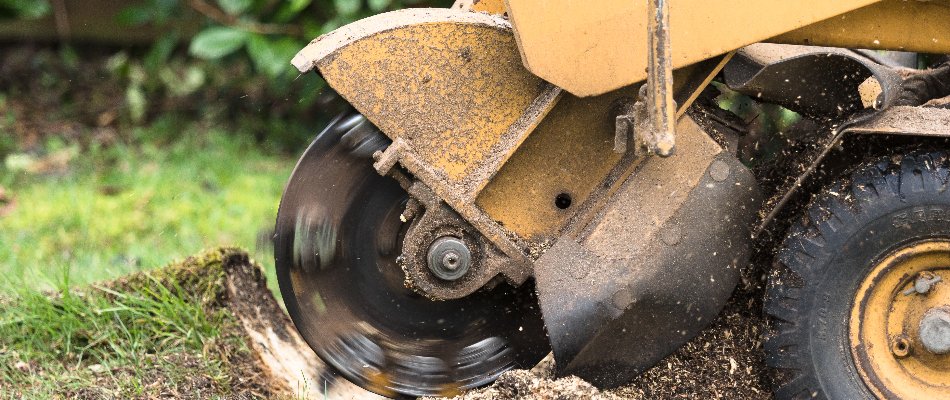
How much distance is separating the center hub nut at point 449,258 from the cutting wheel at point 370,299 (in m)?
0.20

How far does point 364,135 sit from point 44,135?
4.49m

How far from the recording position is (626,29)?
2801 mm

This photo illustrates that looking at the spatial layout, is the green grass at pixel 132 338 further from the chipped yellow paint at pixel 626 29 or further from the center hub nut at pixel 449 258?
the chipped yellow paint at pixel 626 29

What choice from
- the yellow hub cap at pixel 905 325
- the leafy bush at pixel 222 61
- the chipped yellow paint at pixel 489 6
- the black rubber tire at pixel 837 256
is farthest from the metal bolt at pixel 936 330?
the leafy bush at pixel 222 61

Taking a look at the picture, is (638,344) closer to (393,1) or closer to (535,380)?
(535,380)

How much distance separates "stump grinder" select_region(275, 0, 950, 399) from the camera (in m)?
2.80

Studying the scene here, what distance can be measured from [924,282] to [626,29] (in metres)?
1.00

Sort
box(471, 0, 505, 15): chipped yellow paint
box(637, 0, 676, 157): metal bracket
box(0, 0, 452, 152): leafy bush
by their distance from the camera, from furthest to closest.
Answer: box(0, 0, 452, 152): leafy bush → box(471, 0, 505, 15): chipped yellow paint → box(637, 0, 676, 157): metal bracket

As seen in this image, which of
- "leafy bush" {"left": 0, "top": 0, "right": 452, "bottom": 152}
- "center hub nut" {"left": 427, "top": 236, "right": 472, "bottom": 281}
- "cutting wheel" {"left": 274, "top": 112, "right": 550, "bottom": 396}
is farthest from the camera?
"leafy bush" {"left": 0, "top": 0, "right": 452, "bottom": 152}

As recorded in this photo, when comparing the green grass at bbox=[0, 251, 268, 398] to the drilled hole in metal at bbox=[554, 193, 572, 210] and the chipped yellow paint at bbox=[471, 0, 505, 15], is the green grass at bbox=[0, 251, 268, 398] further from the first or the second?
the chipped yellow paint at bbox=[471, 0, 505, 15]

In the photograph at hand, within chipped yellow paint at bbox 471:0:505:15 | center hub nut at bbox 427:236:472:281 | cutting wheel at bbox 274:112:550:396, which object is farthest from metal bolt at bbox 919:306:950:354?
chipped yellow paint at bbox 471:0:505:15

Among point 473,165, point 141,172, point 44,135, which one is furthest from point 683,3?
point 44,135

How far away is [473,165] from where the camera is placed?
9.95 ft

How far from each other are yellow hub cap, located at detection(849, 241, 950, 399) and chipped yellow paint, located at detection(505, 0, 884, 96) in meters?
0.67
